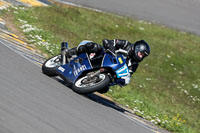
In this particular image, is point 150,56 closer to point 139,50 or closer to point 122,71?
point 139,50

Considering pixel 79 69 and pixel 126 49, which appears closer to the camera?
pixel 79 69

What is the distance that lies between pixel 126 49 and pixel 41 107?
3.20m

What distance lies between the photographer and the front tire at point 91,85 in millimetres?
7383

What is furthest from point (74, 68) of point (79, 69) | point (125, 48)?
point (125, 48)

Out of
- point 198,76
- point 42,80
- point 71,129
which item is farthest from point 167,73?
point 71,129

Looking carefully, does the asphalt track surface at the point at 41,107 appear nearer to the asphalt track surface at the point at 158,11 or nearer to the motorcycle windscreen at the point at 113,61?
the motorcycle windscreen at the point at 113,61

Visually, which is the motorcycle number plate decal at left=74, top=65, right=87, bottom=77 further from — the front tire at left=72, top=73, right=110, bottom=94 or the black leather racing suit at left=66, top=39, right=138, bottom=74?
the black leather racing suit at left=66, top=39, right=138, bottom=74

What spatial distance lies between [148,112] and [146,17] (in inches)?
373

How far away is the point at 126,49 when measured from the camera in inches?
326

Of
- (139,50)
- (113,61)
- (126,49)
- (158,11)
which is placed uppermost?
(139,50)

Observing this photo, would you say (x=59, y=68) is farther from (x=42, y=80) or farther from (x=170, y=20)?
(x=170, y=20)

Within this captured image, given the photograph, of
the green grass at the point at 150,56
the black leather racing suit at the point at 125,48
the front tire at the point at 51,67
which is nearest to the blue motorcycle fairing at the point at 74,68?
the front tire at the point at 51,67

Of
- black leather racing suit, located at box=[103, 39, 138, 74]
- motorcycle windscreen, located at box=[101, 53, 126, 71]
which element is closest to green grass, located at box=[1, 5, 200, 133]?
black leather racing suit, located at box=[103, 39, 138, 74]

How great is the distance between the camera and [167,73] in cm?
1409
